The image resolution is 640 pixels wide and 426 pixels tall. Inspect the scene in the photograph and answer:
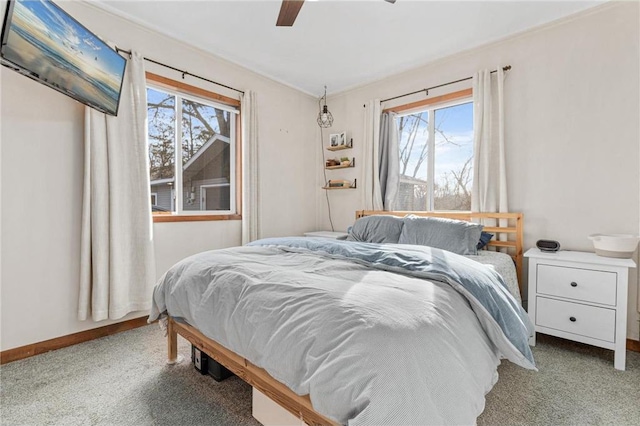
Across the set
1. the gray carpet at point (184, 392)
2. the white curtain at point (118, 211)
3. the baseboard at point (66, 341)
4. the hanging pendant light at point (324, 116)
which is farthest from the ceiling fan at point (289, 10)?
the baseboard at point (66, 341)

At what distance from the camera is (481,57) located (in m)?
2.92

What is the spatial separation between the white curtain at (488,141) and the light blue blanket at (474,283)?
1.33m

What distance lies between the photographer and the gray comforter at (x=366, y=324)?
34.1 inches

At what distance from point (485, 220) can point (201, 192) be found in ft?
9.44

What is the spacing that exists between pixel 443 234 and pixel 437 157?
3.87 feet

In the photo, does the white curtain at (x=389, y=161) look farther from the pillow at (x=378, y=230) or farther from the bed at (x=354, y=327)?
the bed at (x=354, y=327)

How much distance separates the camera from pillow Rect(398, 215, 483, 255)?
2441 millimetres

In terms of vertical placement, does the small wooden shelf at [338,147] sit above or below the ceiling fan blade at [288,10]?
below

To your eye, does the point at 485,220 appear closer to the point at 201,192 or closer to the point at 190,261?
the point at 190,261

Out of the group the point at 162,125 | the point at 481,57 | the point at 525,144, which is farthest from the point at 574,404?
the point at 162,125

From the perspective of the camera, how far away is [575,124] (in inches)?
95.7

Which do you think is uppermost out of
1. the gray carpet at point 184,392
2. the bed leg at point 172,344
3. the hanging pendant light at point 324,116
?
the hanging pendant light at point 324,116

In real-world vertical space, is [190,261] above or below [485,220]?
below

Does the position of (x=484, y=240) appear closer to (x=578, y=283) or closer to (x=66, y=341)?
(x=578, y=283)
